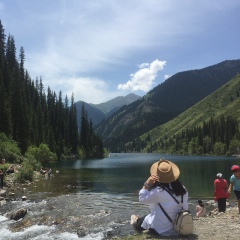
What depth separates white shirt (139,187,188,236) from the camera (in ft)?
31.0

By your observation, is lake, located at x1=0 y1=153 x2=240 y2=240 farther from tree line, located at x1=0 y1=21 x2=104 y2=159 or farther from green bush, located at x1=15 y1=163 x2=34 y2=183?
tree line, located at x1=0 y1=21 x2=104 y2=159

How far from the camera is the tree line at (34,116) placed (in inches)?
3349

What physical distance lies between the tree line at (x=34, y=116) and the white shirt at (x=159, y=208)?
231ft

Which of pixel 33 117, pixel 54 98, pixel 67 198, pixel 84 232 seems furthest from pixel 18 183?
pixel 54 98

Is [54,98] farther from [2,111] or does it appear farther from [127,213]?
[127,213]

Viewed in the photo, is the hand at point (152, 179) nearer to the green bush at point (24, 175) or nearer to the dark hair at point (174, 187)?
the dark hair at point (174, 187)

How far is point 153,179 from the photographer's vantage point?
370 inches

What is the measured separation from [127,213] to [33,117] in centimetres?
8647

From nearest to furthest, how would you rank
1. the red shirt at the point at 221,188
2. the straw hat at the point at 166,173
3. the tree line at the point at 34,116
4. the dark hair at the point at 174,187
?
1. the straw hat at the point at 166,173
2. the dark hair at the point at 174,187
3. the red shirt at the point at 221,188
4. the tree line at the point at 34,116

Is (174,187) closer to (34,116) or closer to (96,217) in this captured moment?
(96,217)

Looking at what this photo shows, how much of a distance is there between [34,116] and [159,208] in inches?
4008

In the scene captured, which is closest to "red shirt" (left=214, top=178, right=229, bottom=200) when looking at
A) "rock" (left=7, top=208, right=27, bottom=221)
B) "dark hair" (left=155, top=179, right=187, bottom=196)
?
"dark hair" (left=155, top=179, right=187, bottom=196)

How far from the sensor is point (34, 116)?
106688mm

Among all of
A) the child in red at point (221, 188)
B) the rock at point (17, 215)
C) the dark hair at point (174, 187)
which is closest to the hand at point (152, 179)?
the dark hair at point (174, 187)
